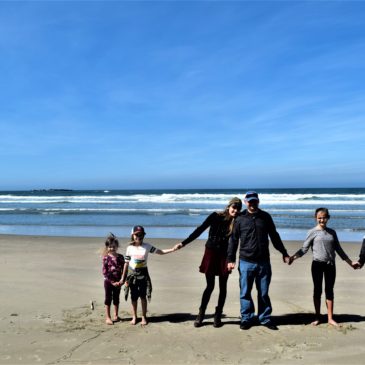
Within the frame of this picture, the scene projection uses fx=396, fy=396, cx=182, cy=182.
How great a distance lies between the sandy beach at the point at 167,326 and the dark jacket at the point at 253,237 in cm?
95

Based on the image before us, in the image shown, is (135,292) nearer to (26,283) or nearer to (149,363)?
(149,363)

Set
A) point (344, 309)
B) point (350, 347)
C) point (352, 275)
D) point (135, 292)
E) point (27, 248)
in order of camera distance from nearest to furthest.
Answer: point (350, 347) → point (135, 292) → point (344, 309) → point (352, 275) → point (27, 248)

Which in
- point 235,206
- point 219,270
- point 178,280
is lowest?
point 178,280

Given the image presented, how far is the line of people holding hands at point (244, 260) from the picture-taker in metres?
5.18


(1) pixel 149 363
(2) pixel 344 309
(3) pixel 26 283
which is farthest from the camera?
(3) pixel 26 283

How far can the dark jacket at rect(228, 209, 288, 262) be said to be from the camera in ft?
16.9

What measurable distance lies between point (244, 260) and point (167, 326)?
1.36 m

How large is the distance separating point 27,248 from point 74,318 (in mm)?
7428

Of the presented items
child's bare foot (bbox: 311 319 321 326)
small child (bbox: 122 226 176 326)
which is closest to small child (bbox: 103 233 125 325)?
small child (bbox: 122 226 176 326)

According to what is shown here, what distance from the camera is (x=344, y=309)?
6.02 metres

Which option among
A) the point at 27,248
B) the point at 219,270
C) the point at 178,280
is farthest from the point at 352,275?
the point at 27,248

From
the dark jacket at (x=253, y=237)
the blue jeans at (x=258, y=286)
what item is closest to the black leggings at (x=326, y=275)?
the dark jacket at (x=253, y=237)

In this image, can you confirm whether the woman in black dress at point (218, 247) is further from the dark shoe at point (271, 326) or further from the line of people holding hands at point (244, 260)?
the dark shoe at point (271, 326)

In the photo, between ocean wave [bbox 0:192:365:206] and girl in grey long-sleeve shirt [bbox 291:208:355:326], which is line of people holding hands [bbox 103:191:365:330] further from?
ocean wave [bbox 0:192:365:206]
